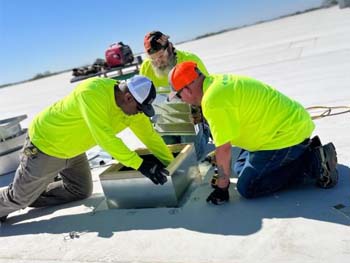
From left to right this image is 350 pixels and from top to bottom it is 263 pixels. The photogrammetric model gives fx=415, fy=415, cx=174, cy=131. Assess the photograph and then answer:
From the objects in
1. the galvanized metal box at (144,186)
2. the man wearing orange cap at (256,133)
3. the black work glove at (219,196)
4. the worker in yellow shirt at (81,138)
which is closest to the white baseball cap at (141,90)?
the worker in yellow shirt at (81,138)

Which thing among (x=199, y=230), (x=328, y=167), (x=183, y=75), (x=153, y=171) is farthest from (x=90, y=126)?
(x=328, y=167)

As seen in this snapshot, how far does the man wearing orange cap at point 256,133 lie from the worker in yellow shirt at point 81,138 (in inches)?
15.6

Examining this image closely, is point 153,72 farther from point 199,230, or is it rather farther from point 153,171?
point 199,230

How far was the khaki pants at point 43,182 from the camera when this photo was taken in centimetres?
328

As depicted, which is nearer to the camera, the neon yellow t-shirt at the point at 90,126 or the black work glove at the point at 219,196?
the neon yellow t-shirt at the point at 90,126

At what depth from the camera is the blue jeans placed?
2961mm

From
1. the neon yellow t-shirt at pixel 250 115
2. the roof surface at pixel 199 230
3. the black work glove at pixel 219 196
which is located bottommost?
the roof surface at pixel 199 230

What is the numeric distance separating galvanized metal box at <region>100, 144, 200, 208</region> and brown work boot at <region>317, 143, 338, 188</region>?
1047 millimetres

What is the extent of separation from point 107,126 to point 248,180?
109 cm

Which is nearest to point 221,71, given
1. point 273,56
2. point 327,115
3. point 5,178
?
point 273,56

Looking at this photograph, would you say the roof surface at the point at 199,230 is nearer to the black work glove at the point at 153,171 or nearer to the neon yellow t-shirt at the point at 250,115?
the black work glove at the point at 153,171

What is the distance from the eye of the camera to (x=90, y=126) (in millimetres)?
2963

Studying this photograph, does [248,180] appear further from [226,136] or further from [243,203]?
[226,136]

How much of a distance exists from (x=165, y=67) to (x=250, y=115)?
1.36 metres
